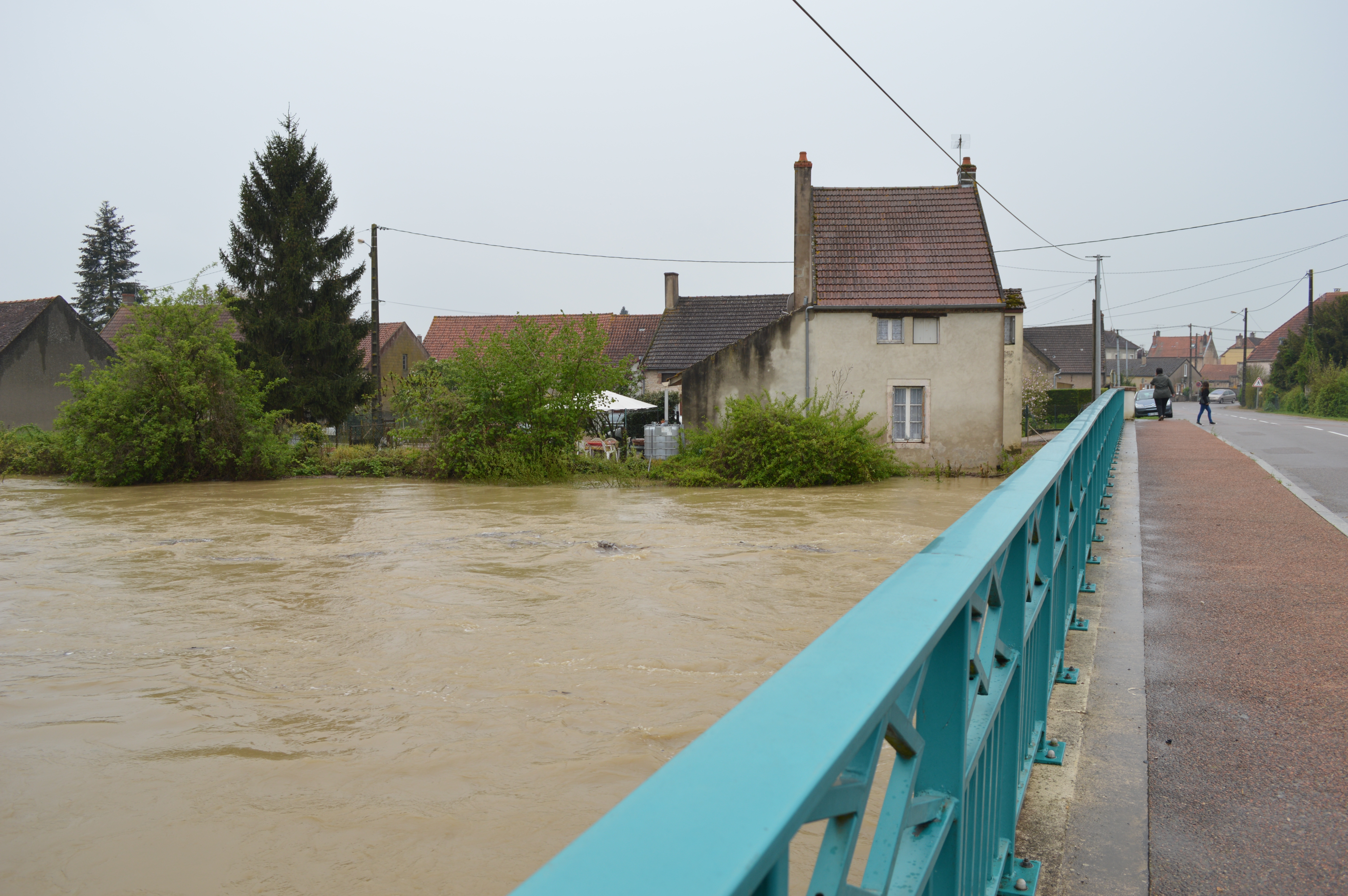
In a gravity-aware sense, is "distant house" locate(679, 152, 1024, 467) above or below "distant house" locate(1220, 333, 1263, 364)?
below

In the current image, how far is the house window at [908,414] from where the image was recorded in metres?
24.0

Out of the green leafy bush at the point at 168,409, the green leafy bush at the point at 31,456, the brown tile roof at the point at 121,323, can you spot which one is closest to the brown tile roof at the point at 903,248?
the green leafy bush at the point at 168,409

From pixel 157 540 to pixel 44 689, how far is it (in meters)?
7.67

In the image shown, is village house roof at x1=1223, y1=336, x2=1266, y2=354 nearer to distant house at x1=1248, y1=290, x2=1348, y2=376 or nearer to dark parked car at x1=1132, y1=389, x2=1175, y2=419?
distant house at x1=1248, y1=290, x2=1348, y2=376

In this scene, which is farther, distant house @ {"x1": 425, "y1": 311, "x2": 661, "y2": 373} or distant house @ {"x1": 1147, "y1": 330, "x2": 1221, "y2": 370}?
distant house @ {"x1": 1147, "y1": 330, "x2": 1221, "y2": 370}

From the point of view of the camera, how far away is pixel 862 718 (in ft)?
2.96

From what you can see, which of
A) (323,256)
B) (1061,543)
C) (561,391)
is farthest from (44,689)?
(323,256)

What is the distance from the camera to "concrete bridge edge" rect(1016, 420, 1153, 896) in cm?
258

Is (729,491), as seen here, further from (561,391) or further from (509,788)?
(509,788)

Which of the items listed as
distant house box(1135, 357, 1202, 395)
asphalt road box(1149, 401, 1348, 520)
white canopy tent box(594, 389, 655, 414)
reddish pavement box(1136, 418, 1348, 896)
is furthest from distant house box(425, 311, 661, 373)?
distant house box(1135, 357, 1202, 395)

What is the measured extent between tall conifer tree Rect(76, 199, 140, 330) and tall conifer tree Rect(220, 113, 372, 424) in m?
36.2

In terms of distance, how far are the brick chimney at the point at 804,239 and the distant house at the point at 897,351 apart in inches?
1.6

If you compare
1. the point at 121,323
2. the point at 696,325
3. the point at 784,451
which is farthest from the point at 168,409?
the point at 121,323

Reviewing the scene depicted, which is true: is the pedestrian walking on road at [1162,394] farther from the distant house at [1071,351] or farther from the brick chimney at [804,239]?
the distant house at [1071,351]
